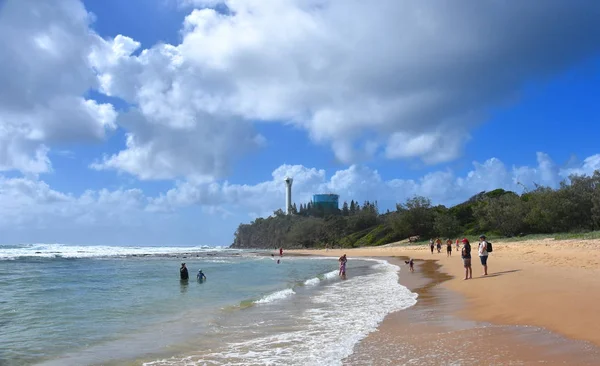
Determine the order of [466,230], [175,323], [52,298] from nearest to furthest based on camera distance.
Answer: [175,323] → [52,298] → [466,230]

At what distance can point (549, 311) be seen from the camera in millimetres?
11258

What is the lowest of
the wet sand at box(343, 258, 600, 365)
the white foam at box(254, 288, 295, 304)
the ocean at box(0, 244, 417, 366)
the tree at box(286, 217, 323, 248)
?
the white foam at box(254, 288, 295, 304)

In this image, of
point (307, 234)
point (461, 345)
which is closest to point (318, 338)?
point (461, 345)

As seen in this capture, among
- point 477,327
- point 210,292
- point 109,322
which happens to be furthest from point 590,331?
point 210,292

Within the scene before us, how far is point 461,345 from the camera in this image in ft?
29.1

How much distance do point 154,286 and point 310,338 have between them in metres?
20.5

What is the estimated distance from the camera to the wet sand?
24.9 ft

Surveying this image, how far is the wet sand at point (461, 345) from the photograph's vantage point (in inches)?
299

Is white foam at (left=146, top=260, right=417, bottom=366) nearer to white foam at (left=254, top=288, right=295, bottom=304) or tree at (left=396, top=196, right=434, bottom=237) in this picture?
white foam at (left=254, top=288, right=295, bottom=304)

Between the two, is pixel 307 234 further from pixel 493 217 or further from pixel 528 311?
pixel 528 311

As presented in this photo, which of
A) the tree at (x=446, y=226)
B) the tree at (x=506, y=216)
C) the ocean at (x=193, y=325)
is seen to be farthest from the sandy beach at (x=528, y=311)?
the tree at (x=446, y=226)

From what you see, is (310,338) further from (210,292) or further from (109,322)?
(210,292)

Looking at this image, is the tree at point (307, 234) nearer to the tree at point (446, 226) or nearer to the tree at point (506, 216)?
the tree at point (446, 226)

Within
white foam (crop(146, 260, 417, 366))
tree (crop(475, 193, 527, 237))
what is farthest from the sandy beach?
tree (crop(475, 193, 527, 237))
